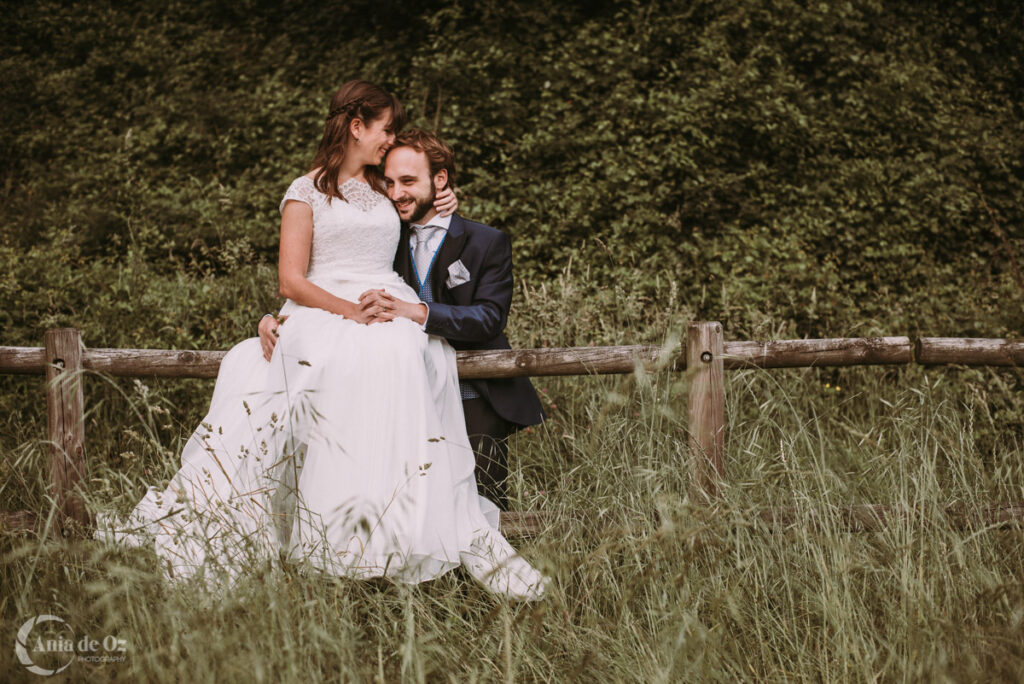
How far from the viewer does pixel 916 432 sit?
3775 millimetres

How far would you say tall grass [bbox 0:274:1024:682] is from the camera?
6.51ft

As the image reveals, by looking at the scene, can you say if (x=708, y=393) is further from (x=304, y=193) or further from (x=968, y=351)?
(x=304, y=193)

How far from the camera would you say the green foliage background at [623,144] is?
698 cm

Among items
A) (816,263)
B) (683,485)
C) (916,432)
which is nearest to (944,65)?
(816,263)

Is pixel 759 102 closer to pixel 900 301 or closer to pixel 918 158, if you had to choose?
pixel 918 158

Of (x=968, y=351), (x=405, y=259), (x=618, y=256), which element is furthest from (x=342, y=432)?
(x=618, y=256)

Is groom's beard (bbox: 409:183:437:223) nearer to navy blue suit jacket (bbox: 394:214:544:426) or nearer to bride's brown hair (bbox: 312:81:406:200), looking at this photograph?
navy blue suit jacket (bbox: 394:214:544:426)

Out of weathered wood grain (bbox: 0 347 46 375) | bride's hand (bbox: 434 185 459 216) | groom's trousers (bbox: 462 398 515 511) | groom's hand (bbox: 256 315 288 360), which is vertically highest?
bride's hand (bbox: 434 185 459 216)

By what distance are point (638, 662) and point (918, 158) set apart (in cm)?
733

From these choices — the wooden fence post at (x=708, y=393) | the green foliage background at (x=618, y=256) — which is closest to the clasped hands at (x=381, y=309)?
the green foliage background at (x=618, y=256)

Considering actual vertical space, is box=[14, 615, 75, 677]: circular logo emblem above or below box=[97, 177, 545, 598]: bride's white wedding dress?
below

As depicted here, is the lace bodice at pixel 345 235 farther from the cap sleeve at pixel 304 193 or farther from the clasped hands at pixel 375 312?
the clasped hands at pixel 375 312

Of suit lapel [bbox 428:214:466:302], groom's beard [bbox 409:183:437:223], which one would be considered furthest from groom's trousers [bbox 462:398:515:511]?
groom's beard [bbox 409:183:437:223]

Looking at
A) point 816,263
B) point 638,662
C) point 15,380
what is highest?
point 816,263
